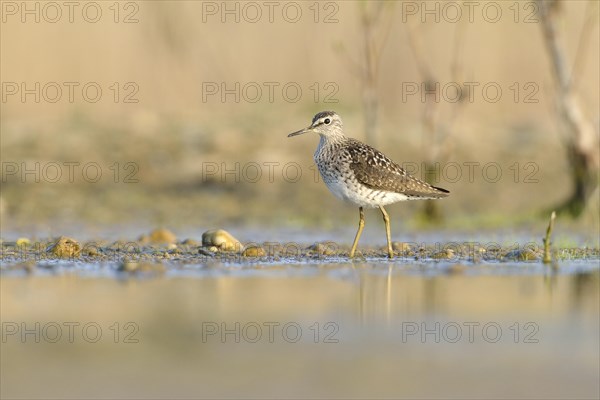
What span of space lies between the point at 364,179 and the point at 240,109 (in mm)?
10823

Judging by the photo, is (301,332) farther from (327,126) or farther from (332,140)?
(327,126)

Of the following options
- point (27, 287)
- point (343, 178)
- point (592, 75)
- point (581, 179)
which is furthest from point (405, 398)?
point (592, 75)

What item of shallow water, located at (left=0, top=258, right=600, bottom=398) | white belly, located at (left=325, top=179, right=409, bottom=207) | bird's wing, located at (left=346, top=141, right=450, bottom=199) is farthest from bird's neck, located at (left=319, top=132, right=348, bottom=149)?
shallow water, located at (left=0, top=258, right=600, bottom=398)

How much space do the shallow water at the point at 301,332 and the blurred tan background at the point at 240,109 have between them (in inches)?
275

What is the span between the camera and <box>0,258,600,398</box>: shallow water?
543cm

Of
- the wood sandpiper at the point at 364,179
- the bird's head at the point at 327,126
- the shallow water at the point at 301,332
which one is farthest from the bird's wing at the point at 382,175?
the shallow water at the point at 301,332

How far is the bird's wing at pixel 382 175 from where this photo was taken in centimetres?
1165

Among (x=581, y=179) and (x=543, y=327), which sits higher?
(x=581, y=179)

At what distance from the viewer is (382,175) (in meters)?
11.7

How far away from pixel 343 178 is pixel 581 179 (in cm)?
419

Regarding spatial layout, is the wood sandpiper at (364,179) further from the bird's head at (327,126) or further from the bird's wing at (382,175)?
the bird's head at (327,126)

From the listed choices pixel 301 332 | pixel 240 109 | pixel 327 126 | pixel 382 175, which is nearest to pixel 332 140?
pixel 327 126

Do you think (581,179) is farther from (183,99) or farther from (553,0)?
(183,99)

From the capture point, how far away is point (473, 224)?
15047 mm
